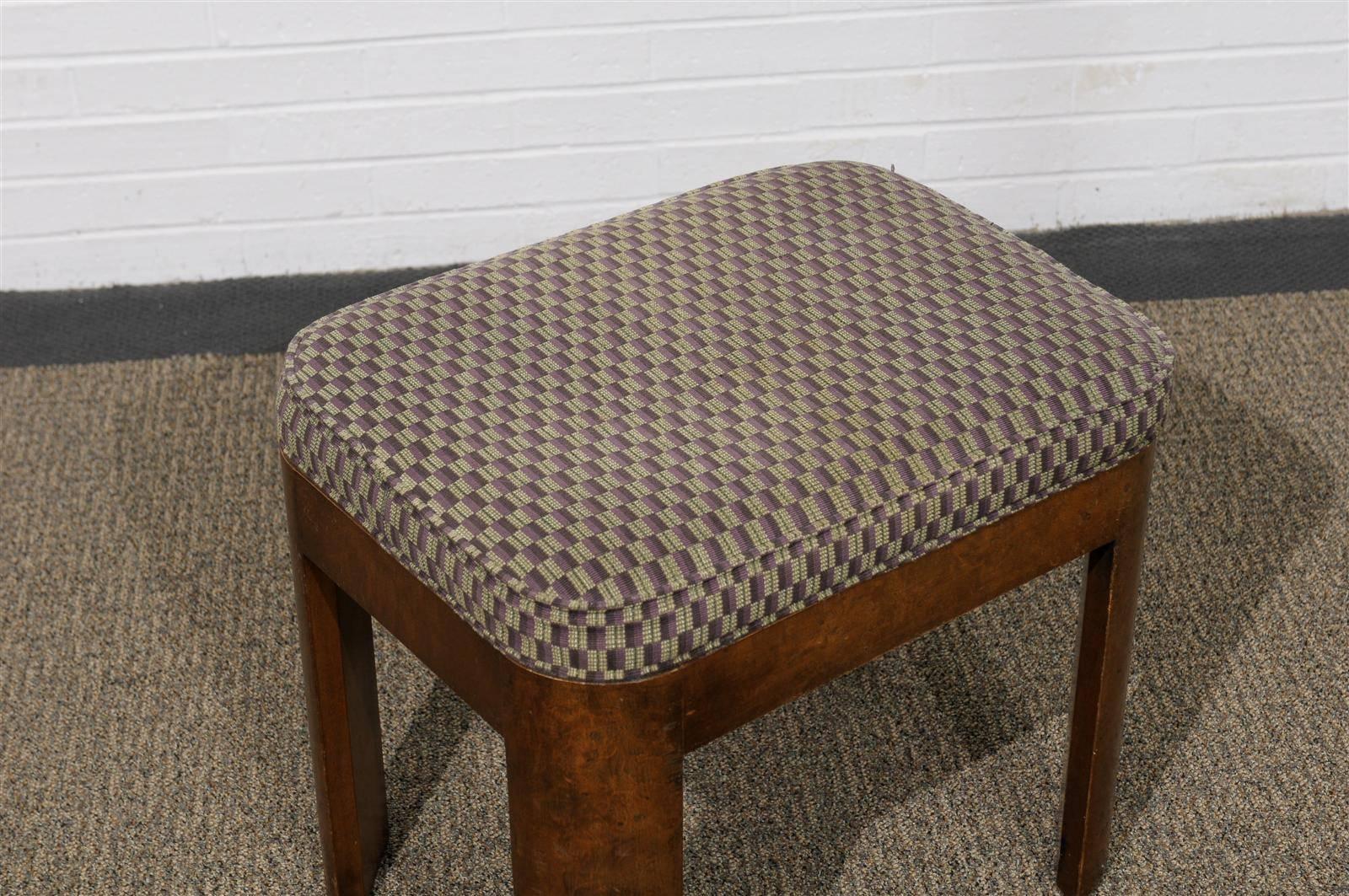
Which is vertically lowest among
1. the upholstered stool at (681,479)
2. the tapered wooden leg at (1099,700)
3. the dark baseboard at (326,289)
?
the dark baseboard at (326,289)

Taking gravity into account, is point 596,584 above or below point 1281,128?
above

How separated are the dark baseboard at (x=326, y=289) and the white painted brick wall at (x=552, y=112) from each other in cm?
3

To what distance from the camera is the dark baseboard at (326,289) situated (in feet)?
6.04

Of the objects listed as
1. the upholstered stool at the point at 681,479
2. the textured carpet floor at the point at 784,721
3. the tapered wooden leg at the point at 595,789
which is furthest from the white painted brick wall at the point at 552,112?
the tapered wooden leg at the point at 595,789

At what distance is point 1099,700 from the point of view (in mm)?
1089

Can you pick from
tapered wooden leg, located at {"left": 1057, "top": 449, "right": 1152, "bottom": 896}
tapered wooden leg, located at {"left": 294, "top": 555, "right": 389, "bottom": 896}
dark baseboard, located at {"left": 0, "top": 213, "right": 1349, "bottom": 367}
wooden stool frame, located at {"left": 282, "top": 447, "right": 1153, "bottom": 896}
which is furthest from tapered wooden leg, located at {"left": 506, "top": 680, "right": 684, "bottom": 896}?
dark baseboard, located at {"left": 0, "top": 213, "right": 1349, "bottom": 367}

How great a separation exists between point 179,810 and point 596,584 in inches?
23.3

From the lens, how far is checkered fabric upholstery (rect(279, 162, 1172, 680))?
0.85 m

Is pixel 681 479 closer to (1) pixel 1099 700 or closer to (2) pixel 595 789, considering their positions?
(2) pixel 595 789

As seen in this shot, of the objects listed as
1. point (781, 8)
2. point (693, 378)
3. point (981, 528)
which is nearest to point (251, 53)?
point (781, 8)

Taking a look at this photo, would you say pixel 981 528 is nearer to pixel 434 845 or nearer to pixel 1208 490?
pixel 434 845

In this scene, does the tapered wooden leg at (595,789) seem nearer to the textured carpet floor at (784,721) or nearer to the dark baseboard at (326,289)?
the textured carpet floor at (784,721)

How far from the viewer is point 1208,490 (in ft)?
5.15

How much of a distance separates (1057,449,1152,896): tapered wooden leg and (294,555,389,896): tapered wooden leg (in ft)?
1.51
